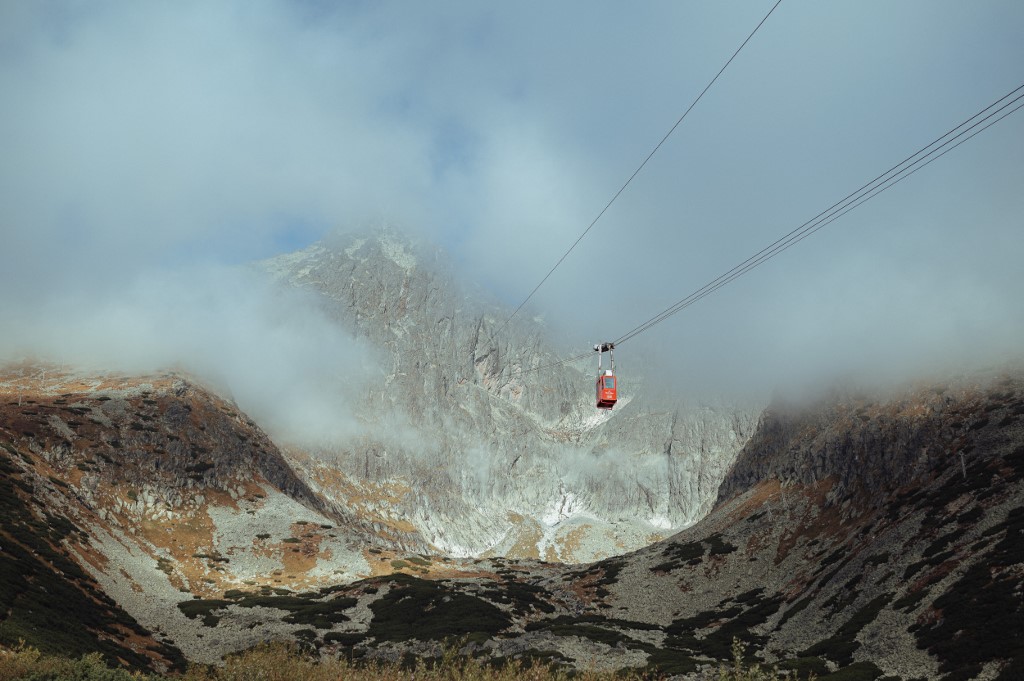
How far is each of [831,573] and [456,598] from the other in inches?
1990

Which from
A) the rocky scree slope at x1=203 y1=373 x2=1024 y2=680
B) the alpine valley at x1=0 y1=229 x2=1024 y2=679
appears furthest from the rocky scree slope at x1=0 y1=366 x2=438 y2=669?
the rocky scree slope at x1=203 y1=373 x2=1024 y2=680

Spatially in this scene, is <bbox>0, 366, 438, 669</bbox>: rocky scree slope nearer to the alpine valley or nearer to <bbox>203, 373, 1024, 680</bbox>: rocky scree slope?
the alpine valley

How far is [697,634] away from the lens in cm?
8944

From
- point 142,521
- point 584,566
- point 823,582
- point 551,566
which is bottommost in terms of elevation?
point 823,582

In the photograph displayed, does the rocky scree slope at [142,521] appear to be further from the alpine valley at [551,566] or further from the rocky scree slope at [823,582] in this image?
the rocky scree slope at [823,582]

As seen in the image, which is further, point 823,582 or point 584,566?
point 584,566

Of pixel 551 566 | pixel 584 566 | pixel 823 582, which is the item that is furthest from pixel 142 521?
pixel 823 582

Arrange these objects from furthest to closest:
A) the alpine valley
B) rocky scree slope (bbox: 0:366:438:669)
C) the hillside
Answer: rocky scree slope (bbox: 0:366:438:669), the hillside, the alpine valley

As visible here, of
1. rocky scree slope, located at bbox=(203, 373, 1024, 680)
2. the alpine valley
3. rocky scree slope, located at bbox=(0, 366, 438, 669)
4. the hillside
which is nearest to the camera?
→ rocky scree slope, located at bbox=(203, 373, 1024, 680)

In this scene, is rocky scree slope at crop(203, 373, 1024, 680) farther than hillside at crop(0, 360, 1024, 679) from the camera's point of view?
No

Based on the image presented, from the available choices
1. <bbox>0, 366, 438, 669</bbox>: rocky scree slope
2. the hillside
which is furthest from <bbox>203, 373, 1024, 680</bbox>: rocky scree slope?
<bbox>0, 366, 438, 669</bbox>: rocky scree slope

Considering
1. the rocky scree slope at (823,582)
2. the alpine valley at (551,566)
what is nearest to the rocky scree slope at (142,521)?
the alpine valley at (551,566)

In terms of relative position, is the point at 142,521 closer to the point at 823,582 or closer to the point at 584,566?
the point at 584,566

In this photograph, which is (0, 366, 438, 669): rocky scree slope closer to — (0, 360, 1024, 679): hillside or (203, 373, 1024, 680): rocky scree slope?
(0, 360, 1024, 679): hillside
